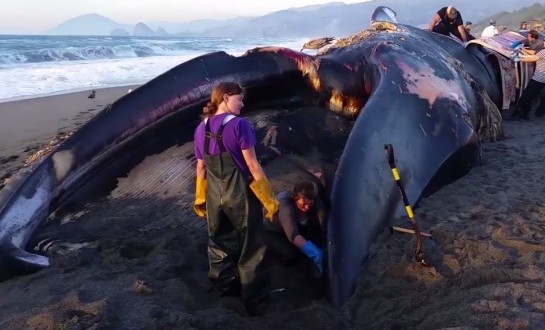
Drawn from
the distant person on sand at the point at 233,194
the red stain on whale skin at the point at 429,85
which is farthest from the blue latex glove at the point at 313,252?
the red stain on whale skin at the point at 429,85

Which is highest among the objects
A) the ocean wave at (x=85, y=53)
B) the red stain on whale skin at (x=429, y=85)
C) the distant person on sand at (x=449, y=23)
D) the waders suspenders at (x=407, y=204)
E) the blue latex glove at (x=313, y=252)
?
the distant person on sand at (x=449, y=23)

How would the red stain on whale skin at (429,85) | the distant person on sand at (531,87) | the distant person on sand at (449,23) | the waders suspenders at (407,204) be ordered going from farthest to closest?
the distant person on sand at (449,23)
the distant person on sand at (531,87)
the red stain on whale skin at (429,85)
the waders suspenders at (407,204)

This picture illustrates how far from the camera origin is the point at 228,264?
4203mm

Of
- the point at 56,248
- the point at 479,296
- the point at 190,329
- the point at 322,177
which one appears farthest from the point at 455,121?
the point at 56,248

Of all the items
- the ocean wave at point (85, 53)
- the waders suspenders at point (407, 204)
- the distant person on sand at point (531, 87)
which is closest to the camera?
the waders suspenders at point (407, 204)

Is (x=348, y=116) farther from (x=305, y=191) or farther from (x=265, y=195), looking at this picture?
(x=265, y=195)

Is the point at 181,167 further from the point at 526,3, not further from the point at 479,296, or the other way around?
the point at 526,3

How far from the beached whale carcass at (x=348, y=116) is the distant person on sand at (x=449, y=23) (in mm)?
2784

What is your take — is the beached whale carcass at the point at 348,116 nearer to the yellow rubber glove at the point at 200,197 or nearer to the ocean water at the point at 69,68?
the yellow rubber glove at the point at 200,197

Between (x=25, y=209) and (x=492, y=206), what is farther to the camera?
(x=492, y=206)

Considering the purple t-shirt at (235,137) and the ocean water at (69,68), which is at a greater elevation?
the purple t-shirt at (235,137)

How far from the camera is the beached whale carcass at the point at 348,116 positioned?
167 inches

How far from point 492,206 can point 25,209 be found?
14.5 ft

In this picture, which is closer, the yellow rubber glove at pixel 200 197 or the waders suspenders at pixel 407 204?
the waders suspenders at pixel 407 204
